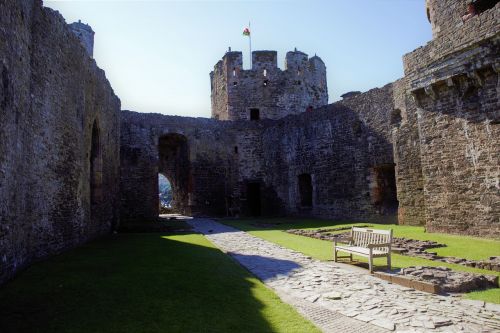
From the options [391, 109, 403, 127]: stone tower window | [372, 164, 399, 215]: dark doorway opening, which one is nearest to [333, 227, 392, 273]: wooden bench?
[391, 109, 403, 127]: stone tower window

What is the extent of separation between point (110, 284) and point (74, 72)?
6.97 meters

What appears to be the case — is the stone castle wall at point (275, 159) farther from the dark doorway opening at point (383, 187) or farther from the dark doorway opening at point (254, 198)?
the dark doorway opening at point (254, 198)

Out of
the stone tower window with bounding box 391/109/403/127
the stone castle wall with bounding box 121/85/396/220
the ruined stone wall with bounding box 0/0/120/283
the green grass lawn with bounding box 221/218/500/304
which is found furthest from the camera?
the stone castle wall with bounding box 121/85/396/220

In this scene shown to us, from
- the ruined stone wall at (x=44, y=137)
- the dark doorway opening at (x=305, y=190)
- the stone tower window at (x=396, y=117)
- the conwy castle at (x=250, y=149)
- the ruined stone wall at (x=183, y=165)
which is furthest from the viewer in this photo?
the ruined stone wall at (x=183, y=165)

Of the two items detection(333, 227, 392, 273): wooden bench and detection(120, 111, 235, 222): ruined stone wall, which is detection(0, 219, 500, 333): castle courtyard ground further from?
detection(120, 111, 235, 222): ruined stone wall

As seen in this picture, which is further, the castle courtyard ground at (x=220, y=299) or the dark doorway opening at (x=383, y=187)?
the dark doorway opening at (x=383, y=187)

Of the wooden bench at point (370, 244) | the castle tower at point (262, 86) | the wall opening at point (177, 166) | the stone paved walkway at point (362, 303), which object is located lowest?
the stone paved walkway at point (362, 303)

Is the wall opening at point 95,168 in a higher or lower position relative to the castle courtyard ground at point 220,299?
higher

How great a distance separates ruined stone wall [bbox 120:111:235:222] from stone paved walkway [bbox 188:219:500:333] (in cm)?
1510

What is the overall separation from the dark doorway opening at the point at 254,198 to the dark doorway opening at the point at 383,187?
9201mm

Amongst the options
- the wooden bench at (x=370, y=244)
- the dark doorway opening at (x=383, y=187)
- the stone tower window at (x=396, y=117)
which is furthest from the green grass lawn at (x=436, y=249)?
the stone tower window at (x=396, y=117)

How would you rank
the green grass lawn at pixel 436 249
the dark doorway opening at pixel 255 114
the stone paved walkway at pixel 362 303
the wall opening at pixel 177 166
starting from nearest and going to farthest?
the stone paved walkway at pixel 362 303 < the green grass lawn at pixel 436 249 < the wall opening at pixel 177 166 < the dark doorway opening at pixel 255 114

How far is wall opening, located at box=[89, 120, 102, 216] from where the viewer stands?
13.1m

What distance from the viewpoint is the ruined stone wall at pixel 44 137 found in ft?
20.6
